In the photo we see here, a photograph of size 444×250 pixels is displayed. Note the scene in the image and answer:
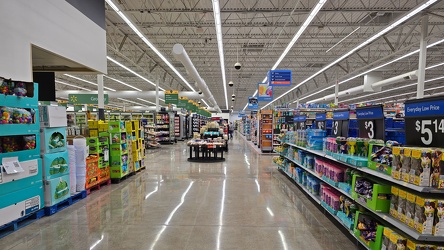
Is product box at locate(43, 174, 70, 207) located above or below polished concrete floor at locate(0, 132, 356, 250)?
above

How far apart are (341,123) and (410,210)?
238 centimetres

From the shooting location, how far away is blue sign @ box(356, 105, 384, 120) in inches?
124

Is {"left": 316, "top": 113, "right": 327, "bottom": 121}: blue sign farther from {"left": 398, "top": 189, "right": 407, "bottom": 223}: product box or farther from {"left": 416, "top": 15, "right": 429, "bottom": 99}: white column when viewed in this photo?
{"left": 416, "top": 15, "right": 429, "bottom": 99}: white column

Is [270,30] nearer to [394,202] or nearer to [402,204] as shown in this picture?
[394,202]

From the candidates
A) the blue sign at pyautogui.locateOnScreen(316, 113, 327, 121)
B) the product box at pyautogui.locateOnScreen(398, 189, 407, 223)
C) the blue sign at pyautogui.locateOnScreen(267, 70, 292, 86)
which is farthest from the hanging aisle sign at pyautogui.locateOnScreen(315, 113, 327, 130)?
the blue sign at pyautogui.locateOnScreen(267, 70, 292, 86)

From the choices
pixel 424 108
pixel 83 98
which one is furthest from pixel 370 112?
pixel 83 98

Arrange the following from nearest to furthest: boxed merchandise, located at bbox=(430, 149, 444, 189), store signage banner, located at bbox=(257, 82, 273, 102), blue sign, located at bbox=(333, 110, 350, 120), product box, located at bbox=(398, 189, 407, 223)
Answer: boxed merchandise, located at bbox=(430, 149, 444, 189) → product box, located at bbox=(398, 189, 407, 223) → blue sign, located at bbox=(333, 110, 350, 120) → store signage banner, located at bbox=(257, 82, 273, 102)

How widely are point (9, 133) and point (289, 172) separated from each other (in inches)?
232

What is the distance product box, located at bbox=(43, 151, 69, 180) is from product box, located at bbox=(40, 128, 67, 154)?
10 centimetres

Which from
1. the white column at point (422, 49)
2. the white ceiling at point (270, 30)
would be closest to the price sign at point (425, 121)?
the white ceiling at point (270, 30)

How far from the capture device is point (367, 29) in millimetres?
11938

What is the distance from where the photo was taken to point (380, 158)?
107 inches

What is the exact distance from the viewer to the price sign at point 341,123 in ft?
13.9

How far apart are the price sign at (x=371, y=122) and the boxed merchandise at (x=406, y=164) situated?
909mm
